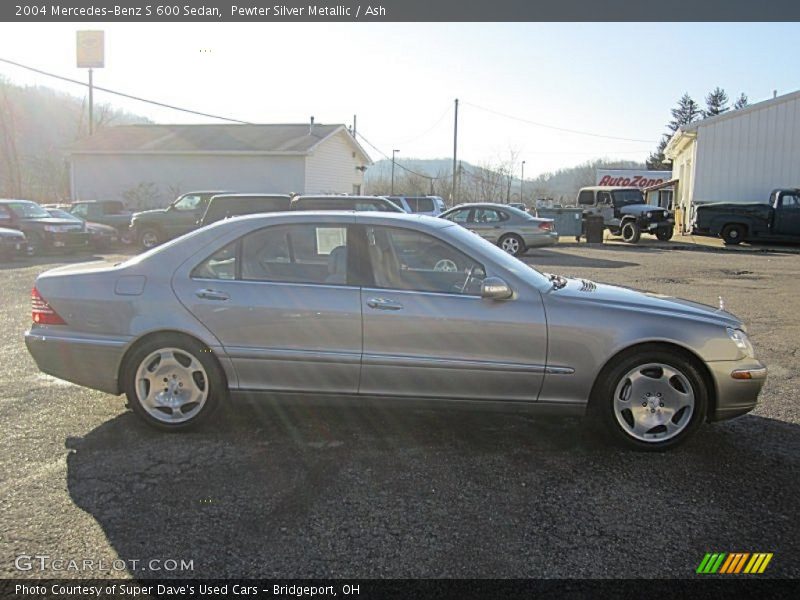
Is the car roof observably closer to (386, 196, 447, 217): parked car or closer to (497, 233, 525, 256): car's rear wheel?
(497, 233, 525, 256): car's rear wheel

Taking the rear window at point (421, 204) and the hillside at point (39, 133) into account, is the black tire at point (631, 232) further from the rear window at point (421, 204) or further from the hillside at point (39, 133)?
the hillside at point (39, 133)

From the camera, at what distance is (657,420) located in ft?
Answer: 13.5

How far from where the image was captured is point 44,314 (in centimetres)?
450

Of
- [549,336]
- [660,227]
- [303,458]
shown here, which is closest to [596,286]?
[549,336]

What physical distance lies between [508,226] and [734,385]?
14.5m

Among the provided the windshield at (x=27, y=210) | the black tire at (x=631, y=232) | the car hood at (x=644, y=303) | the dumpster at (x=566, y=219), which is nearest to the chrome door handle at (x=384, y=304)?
the car hood at (x=644, y=303)

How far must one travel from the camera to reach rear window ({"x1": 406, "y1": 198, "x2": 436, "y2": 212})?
68.0ft

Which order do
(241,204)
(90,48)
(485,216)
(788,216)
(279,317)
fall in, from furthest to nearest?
1. (90,48)
2. (788,216)
3. (485,216)
4. (241,204)
5. (279,317)

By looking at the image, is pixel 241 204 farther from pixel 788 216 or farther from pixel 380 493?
pixel 788 216

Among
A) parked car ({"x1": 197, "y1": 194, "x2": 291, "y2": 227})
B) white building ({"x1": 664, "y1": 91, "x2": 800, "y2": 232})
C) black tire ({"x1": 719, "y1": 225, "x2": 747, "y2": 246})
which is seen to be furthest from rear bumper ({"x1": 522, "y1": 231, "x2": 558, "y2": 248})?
Result: white building ({"x1": 664, "y1": 91, "x2": 800, "y2": 232})

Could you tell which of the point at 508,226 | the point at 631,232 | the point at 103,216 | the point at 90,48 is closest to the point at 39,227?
the point at 103,216

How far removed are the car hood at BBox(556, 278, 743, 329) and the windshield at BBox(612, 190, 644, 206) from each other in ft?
76.0

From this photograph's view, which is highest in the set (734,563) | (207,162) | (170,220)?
(207,162)

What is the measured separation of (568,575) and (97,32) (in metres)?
32.7
